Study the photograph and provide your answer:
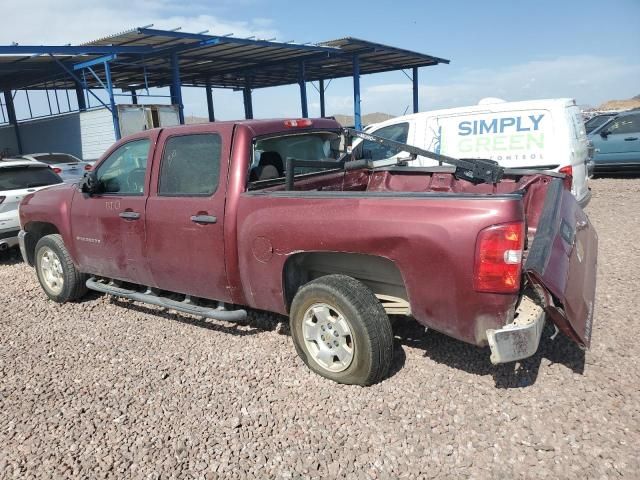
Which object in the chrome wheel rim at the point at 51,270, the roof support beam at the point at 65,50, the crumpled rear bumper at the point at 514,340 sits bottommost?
the chrome wheel rim at the point at 51,270

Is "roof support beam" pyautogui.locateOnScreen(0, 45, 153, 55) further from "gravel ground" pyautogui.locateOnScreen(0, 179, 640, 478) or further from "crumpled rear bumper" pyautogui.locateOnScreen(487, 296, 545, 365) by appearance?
"crumpled rear bumper" pyautogui.locateOnScreen(487, 296, 545, 365)

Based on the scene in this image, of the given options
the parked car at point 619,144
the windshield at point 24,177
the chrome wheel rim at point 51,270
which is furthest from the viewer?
the parked car at point 619,144

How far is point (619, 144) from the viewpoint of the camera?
12.8m

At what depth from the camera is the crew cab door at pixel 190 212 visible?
3834 millimetres

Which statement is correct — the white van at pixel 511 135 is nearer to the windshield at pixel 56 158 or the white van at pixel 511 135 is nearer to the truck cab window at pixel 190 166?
the truck cab window at pixel 190 166

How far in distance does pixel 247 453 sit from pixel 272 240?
1368 millimetres

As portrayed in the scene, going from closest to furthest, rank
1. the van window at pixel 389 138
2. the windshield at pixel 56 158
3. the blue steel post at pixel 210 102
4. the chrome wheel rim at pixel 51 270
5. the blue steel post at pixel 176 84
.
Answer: the chrome wheel rim at pixel 51 270, the van window at pixel 389 138, the windshield at pixel 56 158, the blue steel post at pixel 176 84, the blue steel post at pixel 210 102

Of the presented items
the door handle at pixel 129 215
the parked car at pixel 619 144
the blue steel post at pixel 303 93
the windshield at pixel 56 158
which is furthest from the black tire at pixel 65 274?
the blue steel post at pixel 303 93

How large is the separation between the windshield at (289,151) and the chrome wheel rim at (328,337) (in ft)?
3.78

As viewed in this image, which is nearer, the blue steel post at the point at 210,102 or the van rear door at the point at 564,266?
the van rear door at the point at 564,266

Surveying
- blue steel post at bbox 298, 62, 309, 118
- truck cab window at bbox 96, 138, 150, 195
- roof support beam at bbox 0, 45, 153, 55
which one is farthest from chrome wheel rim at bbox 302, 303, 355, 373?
blue steel post at bbox 298, 62, 309, 118

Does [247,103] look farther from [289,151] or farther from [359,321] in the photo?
[359,321]

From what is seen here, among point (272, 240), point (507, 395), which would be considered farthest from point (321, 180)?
point (507, 395)

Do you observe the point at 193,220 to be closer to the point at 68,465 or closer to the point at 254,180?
the point at 254,180
